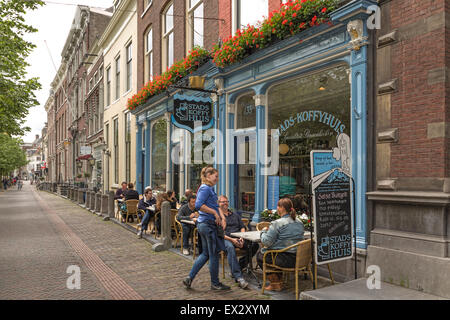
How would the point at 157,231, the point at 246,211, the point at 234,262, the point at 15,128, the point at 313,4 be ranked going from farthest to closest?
the point at 15,128, the point at 157,231, the point at 246,211, the point at 313,4, the point at 234,262

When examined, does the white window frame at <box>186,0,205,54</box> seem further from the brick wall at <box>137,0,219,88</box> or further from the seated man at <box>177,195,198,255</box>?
the seated man at <box>177,195,198,255</box>

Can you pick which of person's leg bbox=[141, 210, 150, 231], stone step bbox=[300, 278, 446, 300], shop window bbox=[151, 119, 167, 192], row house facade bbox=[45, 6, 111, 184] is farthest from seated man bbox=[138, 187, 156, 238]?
row house facade bbox=[45, 6, 111, 184]

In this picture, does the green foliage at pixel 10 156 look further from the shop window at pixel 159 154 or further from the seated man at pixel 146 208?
the seated man at pixel 146 208

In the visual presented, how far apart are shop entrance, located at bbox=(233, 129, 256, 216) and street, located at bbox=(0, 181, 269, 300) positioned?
7.23ft

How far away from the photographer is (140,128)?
673 inches

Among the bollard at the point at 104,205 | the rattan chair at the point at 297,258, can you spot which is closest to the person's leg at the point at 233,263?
the rattan chair at the point at 297,258

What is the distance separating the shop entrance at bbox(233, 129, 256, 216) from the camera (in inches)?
354

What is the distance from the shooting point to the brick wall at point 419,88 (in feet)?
16.0

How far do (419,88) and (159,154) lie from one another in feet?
37.1

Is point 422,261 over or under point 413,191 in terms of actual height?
under

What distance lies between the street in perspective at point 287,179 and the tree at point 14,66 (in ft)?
22.1
